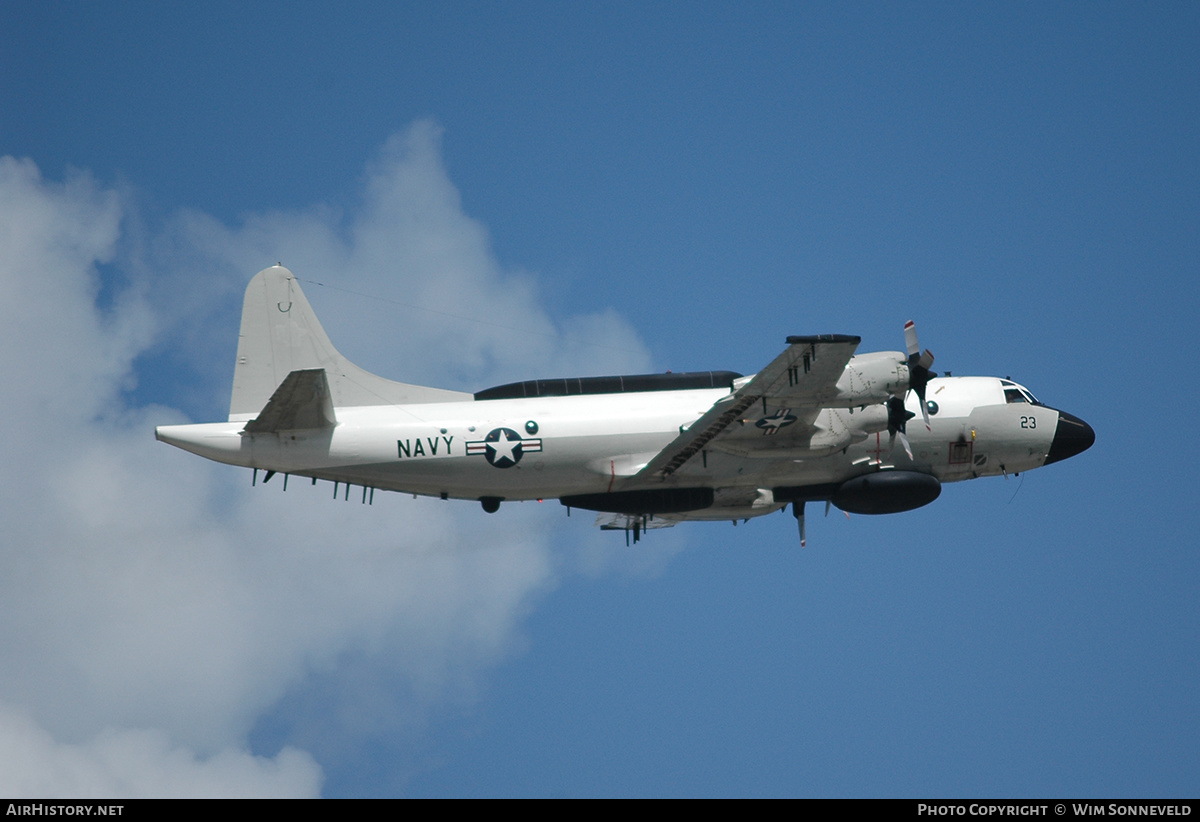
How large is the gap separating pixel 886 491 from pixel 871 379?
17.4 ft

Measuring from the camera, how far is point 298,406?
29.2 m

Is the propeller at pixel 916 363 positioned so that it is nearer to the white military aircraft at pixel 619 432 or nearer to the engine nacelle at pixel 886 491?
the white military aircraft at pixel 619 432

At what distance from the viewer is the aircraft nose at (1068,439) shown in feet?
114

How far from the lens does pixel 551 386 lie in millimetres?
32156

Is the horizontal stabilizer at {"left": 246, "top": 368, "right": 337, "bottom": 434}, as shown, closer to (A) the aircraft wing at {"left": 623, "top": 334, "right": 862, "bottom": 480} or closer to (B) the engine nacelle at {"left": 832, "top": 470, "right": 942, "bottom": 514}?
(A) the aircraft wing at {"left": 623, "top": 334, "right": 862, "bottom": 480}

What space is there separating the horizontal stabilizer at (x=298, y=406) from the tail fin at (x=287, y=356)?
1327 millimetres

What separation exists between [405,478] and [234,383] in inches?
205

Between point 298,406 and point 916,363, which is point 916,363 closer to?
point 916,363

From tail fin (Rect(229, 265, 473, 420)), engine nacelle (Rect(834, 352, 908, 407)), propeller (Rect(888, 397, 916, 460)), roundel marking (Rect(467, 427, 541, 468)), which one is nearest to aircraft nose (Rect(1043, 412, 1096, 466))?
propeller (Rect(888, 397, 916, 460))

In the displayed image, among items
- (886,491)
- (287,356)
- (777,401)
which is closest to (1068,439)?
(886,491)

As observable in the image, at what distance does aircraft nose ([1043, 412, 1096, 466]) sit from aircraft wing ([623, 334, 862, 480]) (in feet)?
28.9
